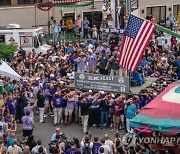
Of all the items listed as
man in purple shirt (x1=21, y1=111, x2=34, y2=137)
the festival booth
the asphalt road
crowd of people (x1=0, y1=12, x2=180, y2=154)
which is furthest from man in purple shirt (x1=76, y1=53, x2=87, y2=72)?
the festival booth

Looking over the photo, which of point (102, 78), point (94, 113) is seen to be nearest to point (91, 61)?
point (102, 78)

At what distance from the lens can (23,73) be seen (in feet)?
89.8

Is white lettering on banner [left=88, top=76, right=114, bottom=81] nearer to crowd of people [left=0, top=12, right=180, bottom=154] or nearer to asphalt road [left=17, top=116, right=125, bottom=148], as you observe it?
crowd of people [left=0, top=12, right=180, bottom=154]

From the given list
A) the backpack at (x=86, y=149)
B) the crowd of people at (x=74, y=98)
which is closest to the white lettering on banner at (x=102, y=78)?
the crowd of people at (x=74, y=98)

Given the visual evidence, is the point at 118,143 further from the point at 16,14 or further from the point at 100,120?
the point at 16,14

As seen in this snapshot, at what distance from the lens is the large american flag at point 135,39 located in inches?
639

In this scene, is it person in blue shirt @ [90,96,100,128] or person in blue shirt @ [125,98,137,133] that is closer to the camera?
person in blue shirt @ [125,98,137,133]

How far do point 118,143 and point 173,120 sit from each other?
3116mm

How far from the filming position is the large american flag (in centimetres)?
1623

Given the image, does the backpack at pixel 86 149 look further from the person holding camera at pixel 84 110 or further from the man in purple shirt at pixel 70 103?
the man in purple shirt at pixel 70 103

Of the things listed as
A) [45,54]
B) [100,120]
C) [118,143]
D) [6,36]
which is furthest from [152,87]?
[6,36]

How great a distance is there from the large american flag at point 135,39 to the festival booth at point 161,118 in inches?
80.8

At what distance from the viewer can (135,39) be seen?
16703 mm

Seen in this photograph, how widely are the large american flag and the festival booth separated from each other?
2.05m
